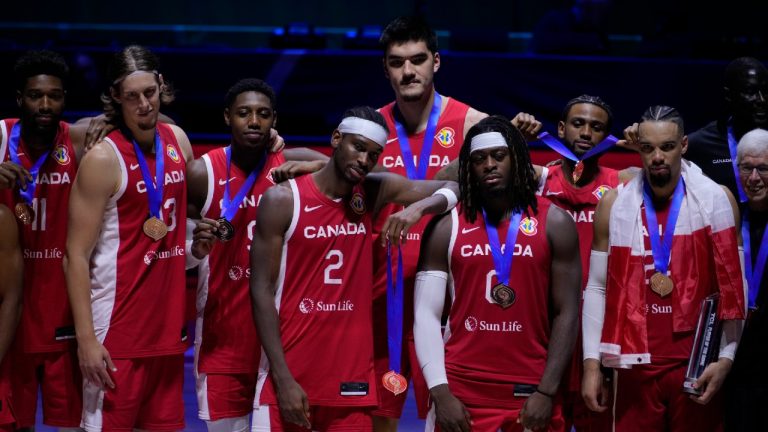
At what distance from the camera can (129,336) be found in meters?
4.53

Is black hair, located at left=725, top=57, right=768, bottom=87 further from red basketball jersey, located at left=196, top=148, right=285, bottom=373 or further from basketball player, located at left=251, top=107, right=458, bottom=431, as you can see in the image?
red basketball jersey, located at left=196, top=148, right=285, bottom=373

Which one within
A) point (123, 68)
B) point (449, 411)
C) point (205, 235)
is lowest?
point (449, 411)

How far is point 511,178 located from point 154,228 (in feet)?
4.95

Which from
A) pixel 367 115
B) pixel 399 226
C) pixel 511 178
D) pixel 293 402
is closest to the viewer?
pixel 399 226

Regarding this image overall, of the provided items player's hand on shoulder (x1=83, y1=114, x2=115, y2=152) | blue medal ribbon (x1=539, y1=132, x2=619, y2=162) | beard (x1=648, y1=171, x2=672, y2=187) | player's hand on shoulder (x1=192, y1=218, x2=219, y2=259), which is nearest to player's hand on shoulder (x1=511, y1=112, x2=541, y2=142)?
blue medal ribbon (x1=539, y1=132, x2=619, y2=162)

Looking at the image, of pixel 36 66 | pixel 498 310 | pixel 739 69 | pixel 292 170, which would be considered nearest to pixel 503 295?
pixel 498 310

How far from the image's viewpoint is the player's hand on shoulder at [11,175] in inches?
174

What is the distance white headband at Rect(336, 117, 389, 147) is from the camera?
170 inches

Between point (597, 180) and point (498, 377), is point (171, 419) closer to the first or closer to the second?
point (498, 377)

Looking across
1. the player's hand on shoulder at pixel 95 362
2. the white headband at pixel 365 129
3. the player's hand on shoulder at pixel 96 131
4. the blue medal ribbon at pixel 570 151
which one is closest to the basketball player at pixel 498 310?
the white headband at pixel 365 129

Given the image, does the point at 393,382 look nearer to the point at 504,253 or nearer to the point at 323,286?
the point at 323,286

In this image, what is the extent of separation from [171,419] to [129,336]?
Answer: 0.42 meters

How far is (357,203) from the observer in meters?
4.38

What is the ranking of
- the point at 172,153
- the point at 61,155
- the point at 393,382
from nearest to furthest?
the point at 393,382 < the point at 172,153 < the point at 61,155
